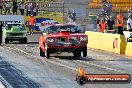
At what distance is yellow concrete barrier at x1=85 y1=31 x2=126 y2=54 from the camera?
22266mm

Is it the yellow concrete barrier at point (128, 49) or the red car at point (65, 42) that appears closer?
the red car at point (65, 42)

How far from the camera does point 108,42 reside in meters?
24.1

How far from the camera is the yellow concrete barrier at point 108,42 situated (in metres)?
22.3

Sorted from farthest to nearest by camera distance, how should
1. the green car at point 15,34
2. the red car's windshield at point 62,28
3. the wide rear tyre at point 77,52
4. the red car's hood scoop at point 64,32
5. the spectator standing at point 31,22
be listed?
the spectator standing at point 31,22 < the green car at point 15,34 < the red car's windshield at point 62,28 < the wide rear tyre at point 77,52 < the red car's hood scoop at point 64,32

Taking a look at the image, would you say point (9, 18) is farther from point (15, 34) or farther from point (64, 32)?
point (64, 32)

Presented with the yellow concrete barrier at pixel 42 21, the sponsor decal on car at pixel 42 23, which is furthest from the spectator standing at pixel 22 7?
the sponsor decal on car at pixel 42 23

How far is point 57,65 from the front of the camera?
16.1m

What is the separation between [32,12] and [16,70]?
27.8 metres

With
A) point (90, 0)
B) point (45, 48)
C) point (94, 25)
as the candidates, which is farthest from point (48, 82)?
point (90, 0)

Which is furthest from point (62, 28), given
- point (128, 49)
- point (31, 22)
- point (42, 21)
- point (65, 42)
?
point (42, 21)

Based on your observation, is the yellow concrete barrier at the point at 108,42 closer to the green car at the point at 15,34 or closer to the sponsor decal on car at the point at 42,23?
the green car at the point at 15,34

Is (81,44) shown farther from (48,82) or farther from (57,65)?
(48,82)

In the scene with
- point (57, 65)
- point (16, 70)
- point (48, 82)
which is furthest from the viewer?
point (57, 65)

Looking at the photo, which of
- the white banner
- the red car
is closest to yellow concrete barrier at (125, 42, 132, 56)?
the red car
